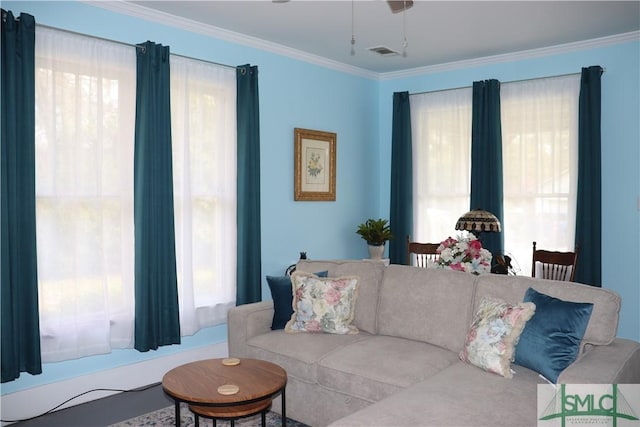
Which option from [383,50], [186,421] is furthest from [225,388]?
[383,50]

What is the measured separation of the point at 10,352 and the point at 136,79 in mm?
1958

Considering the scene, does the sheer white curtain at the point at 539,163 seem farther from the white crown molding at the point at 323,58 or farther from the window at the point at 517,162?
the white crown molding at the point at 323,58

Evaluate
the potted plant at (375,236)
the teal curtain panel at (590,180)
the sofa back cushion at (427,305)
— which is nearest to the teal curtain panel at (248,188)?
the sofa back cushion at (427,305)

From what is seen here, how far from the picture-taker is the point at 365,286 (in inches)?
145

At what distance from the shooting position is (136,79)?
3842 mm

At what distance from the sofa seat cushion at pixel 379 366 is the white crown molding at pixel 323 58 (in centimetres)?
274

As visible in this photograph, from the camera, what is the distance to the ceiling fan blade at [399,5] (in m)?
3.62

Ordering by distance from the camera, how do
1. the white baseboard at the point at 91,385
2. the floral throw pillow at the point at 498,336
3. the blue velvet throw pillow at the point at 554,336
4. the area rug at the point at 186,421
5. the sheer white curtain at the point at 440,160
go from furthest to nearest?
the sheer white curtain at the point at 440,160, the white baseboard at the point at 91,385, the area rug at the point at 186,421, the floral throw pillow at the point at 498,336, the blue velvet throw pillow at the point at 554,336

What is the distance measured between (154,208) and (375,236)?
8.29 ft

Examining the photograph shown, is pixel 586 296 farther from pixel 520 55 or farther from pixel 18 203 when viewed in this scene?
pixel 18 203

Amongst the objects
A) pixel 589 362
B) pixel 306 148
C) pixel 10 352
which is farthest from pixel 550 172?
pixel 10 352

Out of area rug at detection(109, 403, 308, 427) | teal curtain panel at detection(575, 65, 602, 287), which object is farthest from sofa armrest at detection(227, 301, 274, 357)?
teal curtain panel at detection(575, 65, 602, 287)

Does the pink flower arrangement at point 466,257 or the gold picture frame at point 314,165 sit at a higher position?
the gold picture frame at point 314,165

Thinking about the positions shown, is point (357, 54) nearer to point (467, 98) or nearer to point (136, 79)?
point (467, 98)
